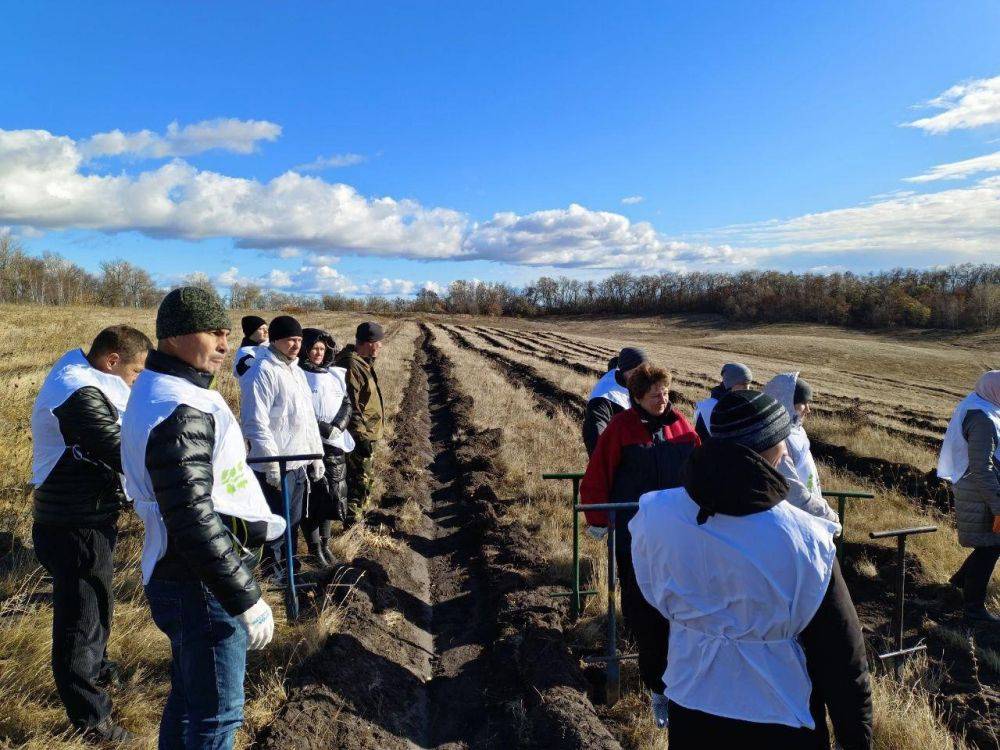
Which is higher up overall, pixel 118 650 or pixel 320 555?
pixel 118 650

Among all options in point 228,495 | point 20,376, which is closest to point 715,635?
point 228,495

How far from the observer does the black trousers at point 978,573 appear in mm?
4949

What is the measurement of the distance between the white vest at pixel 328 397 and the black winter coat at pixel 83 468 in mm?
2462

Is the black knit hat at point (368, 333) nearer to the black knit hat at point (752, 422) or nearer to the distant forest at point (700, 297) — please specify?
the black knit hat at point (752, 422)

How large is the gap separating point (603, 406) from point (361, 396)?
262cm

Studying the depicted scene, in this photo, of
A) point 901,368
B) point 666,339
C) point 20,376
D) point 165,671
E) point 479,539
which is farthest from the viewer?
point 666,339

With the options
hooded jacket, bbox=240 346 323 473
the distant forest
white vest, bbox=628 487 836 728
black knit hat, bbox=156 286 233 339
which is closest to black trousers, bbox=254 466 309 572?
A: hooded jacket, bbox=240 346 323 473

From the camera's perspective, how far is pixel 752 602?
188cm

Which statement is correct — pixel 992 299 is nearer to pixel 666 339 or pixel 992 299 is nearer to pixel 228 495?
pixel 666 339

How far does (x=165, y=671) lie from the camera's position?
3705 mm

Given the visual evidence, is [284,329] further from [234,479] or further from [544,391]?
[544,391]

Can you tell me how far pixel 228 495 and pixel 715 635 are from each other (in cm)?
174

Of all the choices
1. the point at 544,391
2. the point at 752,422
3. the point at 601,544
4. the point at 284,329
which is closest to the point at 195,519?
the point at 752,422

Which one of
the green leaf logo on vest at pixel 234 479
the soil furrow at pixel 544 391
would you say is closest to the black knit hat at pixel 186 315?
the green leaf logo on vest at pixel 234 479
